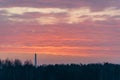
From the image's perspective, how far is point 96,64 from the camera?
4400 centimetres
